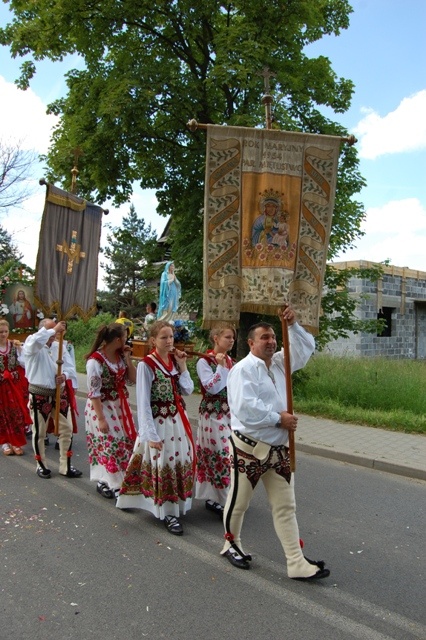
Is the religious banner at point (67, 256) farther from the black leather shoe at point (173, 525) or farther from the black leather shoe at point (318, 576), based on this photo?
the black leather shoe at point (318, 576)

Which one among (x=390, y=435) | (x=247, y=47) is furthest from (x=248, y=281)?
(x=247, y=47)

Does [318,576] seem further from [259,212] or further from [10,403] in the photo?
[10,403]

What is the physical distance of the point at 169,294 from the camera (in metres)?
11.9

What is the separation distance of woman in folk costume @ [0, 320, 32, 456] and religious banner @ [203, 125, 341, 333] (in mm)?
4178

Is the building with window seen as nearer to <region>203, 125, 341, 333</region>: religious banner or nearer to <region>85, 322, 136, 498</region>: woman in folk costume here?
<region>85, 322, 136, 498</region>: woman in folk costume

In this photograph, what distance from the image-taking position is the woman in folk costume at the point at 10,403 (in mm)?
7555

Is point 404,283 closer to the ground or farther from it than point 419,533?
farther from it

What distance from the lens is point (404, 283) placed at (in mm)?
20484

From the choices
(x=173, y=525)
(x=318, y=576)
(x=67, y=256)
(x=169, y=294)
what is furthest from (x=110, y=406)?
(x=169, y=294)

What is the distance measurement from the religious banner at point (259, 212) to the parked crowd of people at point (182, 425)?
21.0 inches

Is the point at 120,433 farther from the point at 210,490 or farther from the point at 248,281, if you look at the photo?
the point at 248,281

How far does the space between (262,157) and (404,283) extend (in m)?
17.3

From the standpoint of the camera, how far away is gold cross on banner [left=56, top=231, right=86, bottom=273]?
22.6 feet

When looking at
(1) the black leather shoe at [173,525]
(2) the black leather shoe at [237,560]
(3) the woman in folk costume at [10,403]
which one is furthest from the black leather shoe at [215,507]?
(3) the woman in folk costume at [10,403]
